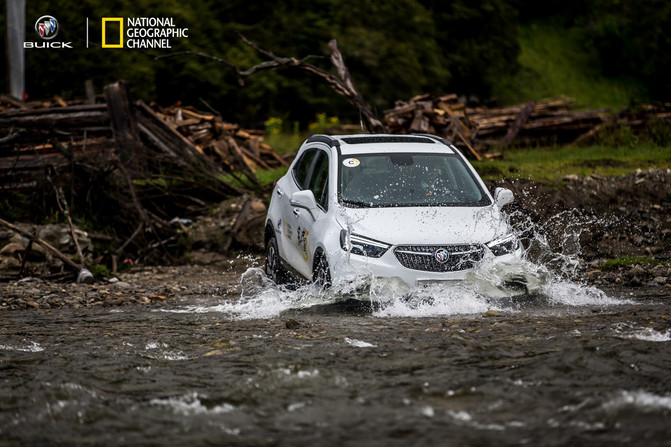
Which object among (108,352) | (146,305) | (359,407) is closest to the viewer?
(359,407)

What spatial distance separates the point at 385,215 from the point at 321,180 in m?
1.30

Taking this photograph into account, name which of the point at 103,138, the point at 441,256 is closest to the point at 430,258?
the point at 441,256

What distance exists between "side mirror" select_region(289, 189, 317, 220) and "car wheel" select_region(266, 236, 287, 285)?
1271 millimetres

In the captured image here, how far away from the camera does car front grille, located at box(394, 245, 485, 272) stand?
8.71 m

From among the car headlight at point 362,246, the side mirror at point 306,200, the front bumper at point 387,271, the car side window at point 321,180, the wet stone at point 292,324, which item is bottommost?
the wet stone at point 292,324

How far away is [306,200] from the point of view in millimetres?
9727

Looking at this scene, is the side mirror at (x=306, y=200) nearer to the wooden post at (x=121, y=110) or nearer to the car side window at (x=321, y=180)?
the car side window at (x=321, y=180)

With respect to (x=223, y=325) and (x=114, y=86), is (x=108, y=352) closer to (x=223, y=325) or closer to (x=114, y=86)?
(x=223, y=325)

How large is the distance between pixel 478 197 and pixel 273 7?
29530mm

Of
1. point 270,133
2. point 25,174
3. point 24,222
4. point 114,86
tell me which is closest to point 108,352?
point 24,222

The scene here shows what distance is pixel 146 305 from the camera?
10.9m

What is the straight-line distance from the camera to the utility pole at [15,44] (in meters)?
23.1

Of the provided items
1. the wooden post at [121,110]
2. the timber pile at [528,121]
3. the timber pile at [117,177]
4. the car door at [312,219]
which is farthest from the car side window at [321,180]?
the timber pile at [528,121]

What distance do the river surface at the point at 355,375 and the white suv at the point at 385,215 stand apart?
328 millimetres
